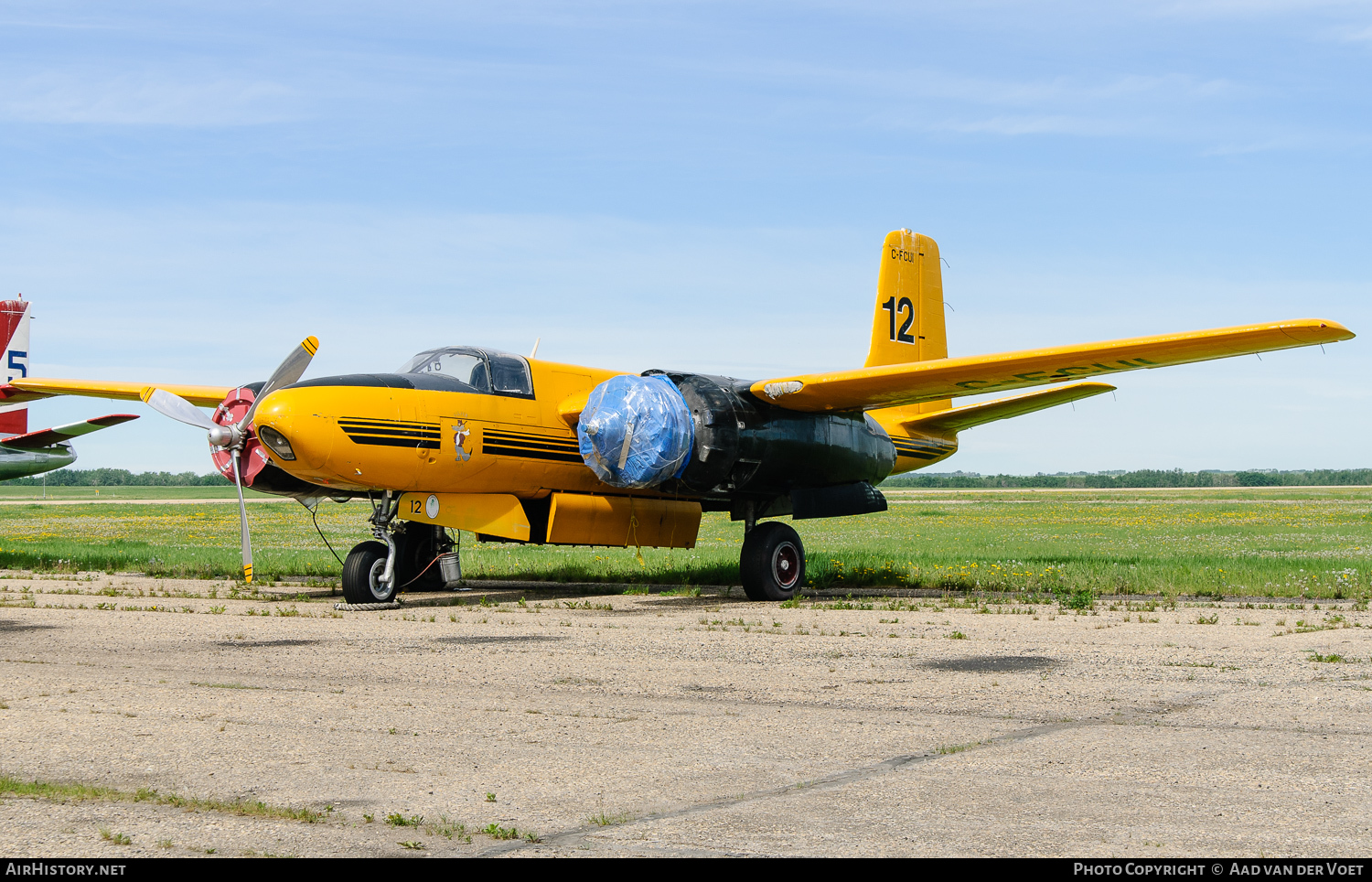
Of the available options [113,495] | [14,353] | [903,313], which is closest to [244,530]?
[903,313]

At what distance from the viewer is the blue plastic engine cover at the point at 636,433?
16.6 m

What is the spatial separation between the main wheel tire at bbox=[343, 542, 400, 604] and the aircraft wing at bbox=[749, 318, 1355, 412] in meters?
5.87

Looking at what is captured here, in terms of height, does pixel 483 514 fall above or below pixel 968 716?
above

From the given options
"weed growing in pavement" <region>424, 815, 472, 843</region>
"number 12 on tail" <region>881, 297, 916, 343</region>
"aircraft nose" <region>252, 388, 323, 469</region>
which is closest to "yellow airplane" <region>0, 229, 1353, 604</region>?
"aircraft nose" <region>252, 388, 323, 469</region>

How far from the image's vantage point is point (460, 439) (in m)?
16.4

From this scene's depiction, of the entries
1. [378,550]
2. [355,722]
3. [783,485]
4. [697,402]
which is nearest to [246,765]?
[355,722]

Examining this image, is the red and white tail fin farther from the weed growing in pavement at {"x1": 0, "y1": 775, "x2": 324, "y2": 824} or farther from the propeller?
the weed growing in pavement at {"x1": 0, "y1": 775, "x2": 324, "y2": 824}

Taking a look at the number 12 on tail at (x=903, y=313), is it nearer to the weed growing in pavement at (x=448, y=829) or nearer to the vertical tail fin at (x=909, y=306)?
the vertical tail fin at (x=909, y=306)

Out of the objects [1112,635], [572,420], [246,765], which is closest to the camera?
[246,765]

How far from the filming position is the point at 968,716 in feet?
26.6

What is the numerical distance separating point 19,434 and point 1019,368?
874 inches

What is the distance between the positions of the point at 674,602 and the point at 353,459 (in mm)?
4923
